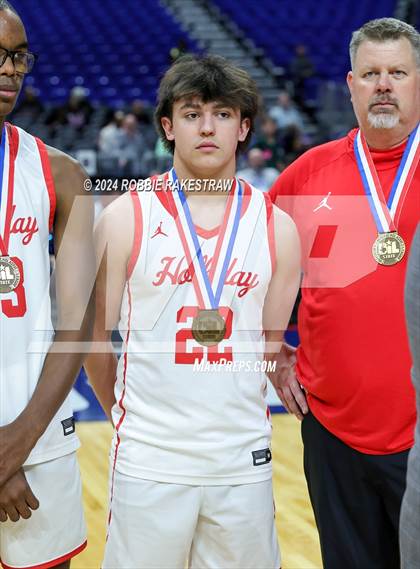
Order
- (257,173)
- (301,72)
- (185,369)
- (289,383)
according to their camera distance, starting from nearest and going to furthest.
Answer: (185,369), (289,383), (257,173), (301,72)

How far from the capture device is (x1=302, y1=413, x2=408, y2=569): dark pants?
2658 millimetres

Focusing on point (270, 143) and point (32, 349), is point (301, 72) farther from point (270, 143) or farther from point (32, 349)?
point (32, 349)

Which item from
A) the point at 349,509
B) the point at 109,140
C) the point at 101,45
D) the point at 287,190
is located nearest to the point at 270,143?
the point at 109,140

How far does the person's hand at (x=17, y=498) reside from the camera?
2230 millimetres

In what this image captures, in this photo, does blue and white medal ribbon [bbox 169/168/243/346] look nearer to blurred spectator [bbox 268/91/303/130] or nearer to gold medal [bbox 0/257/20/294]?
gold medal [bbox 0/257/20/294]

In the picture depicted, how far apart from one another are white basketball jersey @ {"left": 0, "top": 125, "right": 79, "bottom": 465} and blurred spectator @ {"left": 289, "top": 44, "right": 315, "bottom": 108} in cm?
1281

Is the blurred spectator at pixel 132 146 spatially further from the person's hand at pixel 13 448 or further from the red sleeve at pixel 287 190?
the person's hand at pixel 13 448

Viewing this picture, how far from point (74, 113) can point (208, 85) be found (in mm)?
10526

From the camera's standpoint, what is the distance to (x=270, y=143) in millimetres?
11938

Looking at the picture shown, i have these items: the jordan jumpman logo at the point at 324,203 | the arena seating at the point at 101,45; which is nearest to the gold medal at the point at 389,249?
the jordan jumpman logo at the point at 324,203

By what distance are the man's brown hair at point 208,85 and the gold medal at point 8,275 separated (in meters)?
0.62

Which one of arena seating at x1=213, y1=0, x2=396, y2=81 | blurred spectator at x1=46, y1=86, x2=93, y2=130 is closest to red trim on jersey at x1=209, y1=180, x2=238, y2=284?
blurred spectator at x1=46, y1=86, x2=93, y2=130

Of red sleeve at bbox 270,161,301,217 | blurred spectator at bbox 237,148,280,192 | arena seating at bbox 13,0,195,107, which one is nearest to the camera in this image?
red sleeve at bbox 270,161,301,217

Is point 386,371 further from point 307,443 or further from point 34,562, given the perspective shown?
point 34,562
